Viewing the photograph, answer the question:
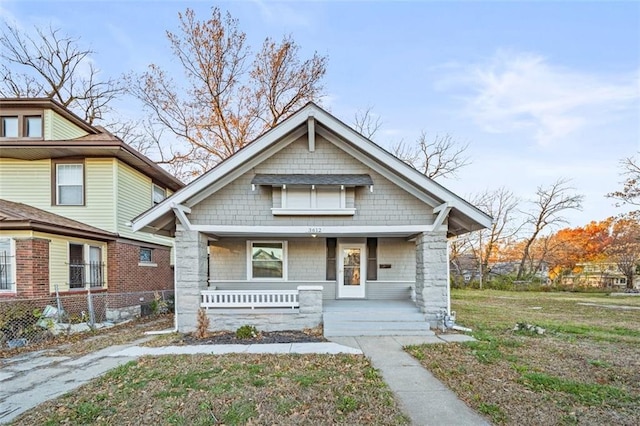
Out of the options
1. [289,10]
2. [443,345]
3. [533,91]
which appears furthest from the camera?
[533,91]

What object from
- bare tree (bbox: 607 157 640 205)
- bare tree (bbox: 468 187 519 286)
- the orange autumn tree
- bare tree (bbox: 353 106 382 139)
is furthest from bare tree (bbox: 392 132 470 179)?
the orange autumn tree

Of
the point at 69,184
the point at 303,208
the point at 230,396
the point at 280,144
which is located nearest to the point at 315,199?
the point at 303,208

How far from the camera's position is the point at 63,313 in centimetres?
930

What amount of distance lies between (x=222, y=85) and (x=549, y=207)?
26730mm

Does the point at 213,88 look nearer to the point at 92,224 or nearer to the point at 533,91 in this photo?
the point at 92,224

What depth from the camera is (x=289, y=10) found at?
11086 millimetres

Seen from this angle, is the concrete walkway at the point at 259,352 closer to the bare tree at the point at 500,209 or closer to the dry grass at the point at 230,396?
the dry grass at the point at 230,396

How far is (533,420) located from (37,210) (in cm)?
1418

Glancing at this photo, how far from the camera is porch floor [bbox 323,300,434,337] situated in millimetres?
8211

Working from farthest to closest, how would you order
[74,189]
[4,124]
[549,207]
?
[549,207] → [4,124] → [74,189]

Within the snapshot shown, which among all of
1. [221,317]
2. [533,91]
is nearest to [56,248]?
[221,317]

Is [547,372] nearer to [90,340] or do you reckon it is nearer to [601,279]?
[90,340]

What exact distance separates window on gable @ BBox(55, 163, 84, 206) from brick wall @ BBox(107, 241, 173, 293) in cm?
201

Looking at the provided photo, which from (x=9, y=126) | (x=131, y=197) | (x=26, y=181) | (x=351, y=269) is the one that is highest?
(x=9, y=126)
